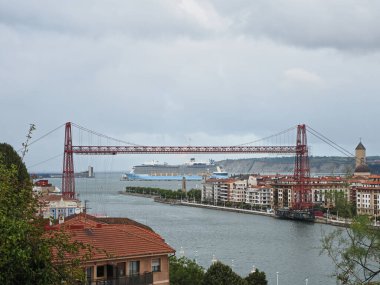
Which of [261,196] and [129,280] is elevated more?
[129,280]

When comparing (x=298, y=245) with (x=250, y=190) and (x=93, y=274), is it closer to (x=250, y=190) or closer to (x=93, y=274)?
(x=93, y=274)

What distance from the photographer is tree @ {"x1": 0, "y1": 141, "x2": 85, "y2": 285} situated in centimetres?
247

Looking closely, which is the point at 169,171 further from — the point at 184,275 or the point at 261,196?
the point at 184,275

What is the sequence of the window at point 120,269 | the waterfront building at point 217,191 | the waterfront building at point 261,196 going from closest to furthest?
1. the window at point 120,269
2. the waterfront building at point 261,196
3. the waterfront building at point 217,191

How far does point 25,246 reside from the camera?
262cm

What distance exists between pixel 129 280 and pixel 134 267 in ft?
0.53

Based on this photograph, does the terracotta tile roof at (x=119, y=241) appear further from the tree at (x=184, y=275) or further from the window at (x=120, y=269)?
the tree at (x=184, y=275)

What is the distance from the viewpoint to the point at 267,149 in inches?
1518

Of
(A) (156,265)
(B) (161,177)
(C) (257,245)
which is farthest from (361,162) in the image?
(B) (161,177)

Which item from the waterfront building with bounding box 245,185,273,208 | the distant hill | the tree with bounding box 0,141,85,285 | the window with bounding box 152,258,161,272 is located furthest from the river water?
the distant hill

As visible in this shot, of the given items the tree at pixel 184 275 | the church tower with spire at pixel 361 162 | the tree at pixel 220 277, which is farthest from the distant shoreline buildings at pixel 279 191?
the tree at pixel 220 277

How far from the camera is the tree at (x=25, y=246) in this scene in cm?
247

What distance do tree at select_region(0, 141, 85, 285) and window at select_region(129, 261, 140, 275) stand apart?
2139 mm

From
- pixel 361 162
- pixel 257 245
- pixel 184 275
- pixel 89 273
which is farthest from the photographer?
pixel 361 162
